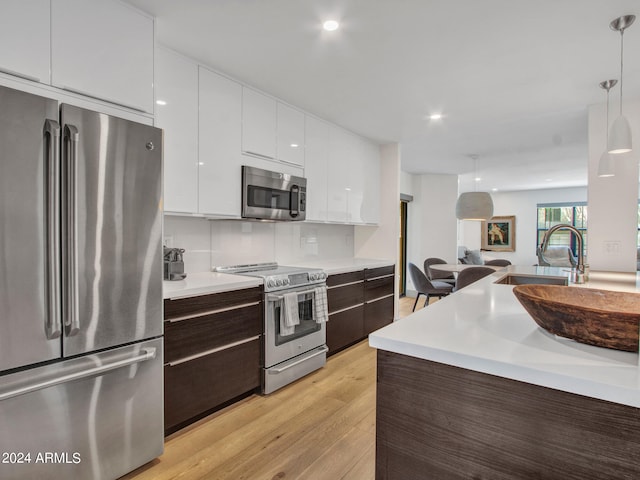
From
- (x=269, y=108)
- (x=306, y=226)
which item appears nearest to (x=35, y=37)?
(x=269, y=108)

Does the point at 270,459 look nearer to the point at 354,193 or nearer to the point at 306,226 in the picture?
the point at 306,226

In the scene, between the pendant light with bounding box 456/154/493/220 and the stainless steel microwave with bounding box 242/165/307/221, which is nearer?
the stainless steel microwave with bounding box 242/165/307/221

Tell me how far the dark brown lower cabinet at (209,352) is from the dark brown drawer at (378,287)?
1.61 m

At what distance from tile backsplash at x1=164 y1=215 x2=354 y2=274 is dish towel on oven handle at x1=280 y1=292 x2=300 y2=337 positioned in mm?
723

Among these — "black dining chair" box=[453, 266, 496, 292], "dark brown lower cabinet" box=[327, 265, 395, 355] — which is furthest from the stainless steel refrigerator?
"black dining chair" box=[453, 266, 496, 292]

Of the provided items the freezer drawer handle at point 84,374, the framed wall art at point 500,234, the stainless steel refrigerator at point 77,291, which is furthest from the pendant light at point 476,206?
the framed wall art at point 500,234

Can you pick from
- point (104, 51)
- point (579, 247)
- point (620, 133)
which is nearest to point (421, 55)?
point (620, 133)

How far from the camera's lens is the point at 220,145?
255 cm

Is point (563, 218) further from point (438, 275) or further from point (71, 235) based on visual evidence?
point (71, 235)

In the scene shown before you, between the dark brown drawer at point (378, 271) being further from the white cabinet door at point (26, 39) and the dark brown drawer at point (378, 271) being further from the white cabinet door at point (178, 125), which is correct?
the white cabinet door at point (26, 39)

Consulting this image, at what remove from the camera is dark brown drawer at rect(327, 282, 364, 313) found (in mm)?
3238

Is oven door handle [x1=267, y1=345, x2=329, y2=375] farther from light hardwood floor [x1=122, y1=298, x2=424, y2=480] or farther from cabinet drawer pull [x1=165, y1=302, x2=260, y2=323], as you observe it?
cabinet drawer pull [x1=165, y1=302, x2=260, y2=323]

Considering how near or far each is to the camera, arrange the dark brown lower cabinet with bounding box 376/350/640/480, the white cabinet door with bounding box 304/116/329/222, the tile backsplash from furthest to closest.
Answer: the white cabinet door with bounding box 304/116/329/222 < the tile backsplash < the dark brown lower cabinet with bounding box 376/350/640/480

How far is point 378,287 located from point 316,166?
5.12 ft
